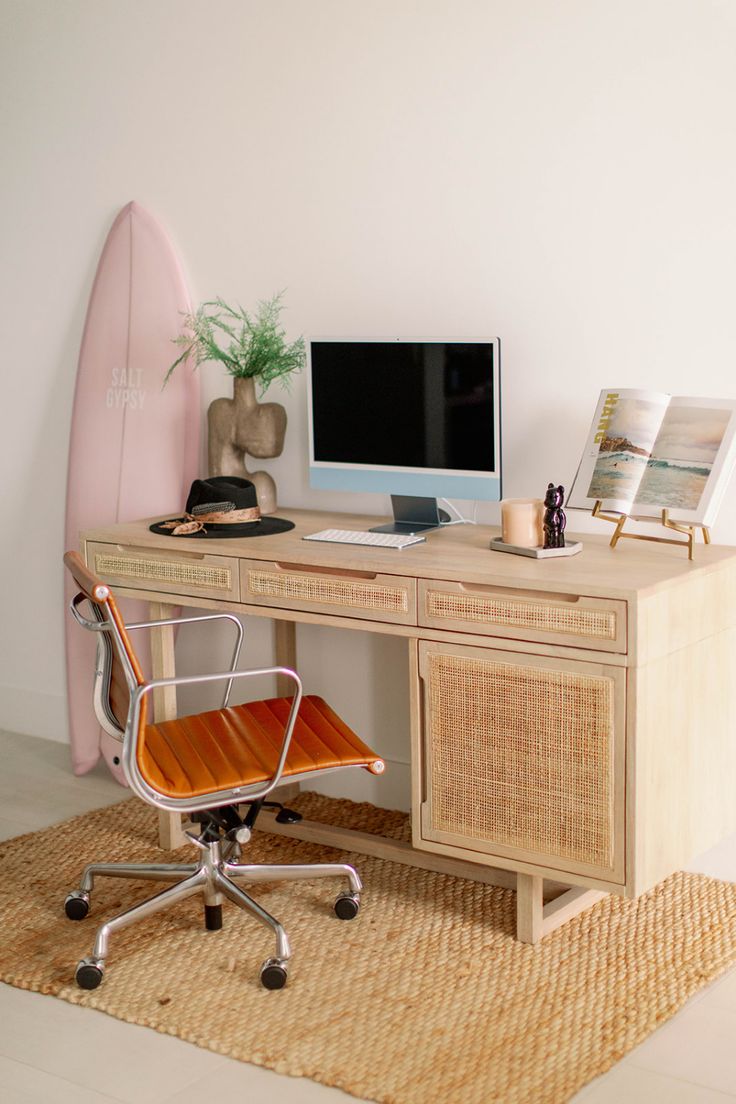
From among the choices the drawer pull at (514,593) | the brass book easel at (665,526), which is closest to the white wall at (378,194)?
the brass book easel at (665,526)

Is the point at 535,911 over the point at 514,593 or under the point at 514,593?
under

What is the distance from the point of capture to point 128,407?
3.88 meters

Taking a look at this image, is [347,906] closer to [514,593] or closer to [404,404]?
[514,593]

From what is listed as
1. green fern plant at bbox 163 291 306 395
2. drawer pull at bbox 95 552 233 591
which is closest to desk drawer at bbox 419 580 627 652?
drawer pull at bbox 95 552 233 591

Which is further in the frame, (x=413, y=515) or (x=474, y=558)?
(x=413, y=515)

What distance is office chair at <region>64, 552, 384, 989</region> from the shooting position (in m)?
2.49

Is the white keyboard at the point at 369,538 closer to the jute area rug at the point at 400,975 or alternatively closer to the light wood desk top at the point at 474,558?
the light wood desk top at the point at 474,558

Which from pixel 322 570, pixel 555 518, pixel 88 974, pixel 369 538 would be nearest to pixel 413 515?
pixel 369 538

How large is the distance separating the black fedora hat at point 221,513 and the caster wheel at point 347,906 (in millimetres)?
909

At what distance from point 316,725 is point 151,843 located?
0.82 metres

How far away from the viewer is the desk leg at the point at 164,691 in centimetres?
325

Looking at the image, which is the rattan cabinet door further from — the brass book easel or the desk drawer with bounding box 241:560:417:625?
the brass book easel

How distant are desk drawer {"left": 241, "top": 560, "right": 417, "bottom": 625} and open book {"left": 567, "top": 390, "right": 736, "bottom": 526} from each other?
46 cm

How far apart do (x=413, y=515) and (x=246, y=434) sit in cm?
56
